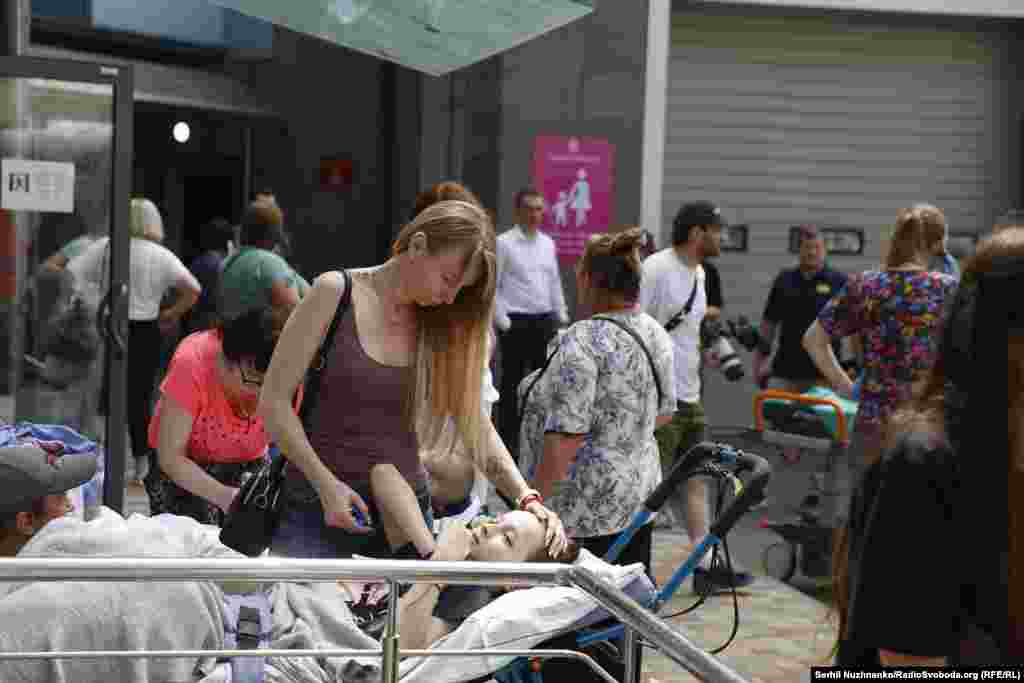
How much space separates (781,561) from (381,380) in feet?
16.0

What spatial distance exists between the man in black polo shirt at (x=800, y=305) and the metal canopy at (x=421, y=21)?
5339 mm

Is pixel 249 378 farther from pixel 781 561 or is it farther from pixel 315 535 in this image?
pixel 781 561

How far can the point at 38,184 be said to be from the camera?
762 centimetres

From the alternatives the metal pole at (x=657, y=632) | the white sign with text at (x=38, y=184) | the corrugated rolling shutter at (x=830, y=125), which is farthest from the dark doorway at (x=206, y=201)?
the metal pole at (x=657, y=632)

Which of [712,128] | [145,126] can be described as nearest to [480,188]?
[712,128]

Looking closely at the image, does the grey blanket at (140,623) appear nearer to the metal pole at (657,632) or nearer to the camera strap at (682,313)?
the metal pole at (657,632)

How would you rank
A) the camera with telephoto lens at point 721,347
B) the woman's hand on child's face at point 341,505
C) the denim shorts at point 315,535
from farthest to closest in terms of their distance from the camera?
1. the camera with telephoto lens at point 721,347
2. the denim shorts at point 315,535
3. the woman's hand on child's face at point 341,505

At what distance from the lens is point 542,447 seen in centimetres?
550

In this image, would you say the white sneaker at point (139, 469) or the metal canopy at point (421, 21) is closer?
the metal canopy at point (421, 21)

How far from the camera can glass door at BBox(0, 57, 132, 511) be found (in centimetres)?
736

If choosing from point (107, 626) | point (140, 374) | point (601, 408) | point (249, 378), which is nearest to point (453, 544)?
point (107, 626)

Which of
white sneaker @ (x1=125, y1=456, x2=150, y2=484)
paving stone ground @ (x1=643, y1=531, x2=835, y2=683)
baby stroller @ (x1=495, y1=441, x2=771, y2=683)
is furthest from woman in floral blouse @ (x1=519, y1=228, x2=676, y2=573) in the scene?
white sneaker @ (x1=125, y1=456, x2=150, y2=484)

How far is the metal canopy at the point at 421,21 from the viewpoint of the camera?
527 centimetres

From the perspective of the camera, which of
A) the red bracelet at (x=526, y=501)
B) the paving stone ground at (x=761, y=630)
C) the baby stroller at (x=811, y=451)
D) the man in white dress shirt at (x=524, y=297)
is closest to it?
the red bracelet at (x=526, y=501)
